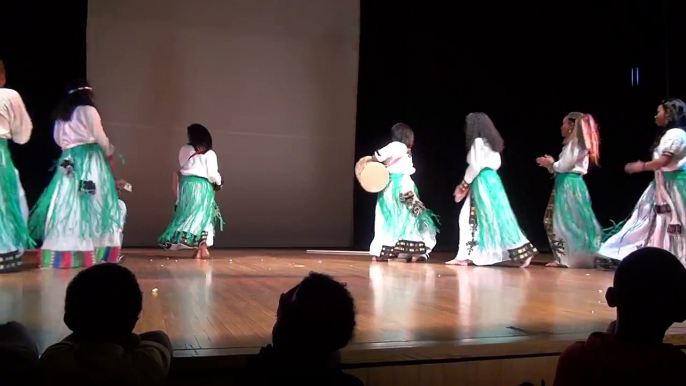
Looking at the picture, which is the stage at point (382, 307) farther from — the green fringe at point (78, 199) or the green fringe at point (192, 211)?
the green fringe at point (192, 211)

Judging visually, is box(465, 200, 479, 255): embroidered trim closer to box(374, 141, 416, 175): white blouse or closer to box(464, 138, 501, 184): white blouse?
box(464, 138, 501, 184): white blouse

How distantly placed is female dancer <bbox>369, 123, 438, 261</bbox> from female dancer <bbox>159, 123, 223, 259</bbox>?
1.48 meters

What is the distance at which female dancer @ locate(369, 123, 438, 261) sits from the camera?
5.73m

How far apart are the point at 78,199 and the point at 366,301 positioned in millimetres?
2238

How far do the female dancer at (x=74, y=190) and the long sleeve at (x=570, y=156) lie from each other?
358 cm

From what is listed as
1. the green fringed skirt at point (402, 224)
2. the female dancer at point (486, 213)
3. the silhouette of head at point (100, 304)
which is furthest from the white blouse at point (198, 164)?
the silhouette of head at point (100, 304)

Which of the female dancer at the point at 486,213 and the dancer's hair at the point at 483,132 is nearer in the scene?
the female dancer at the point at 486,213

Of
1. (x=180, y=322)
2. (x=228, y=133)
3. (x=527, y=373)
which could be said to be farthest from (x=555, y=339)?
(x=228, y=133)

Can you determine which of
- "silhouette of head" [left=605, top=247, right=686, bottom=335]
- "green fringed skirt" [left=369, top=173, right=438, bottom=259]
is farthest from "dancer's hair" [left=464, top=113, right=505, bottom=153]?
"silhouette of head" [left=605, top=247, right=686, bottom=335]

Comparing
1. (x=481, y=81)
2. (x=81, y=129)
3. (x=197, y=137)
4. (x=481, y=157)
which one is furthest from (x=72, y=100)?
(x=481, y=81)

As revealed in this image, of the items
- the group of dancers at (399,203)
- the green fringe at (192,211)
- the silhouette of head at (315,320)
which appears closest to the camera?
the silhouette of head at (315,320)

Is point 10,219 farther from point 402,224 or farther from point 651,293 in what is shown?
point 651,293

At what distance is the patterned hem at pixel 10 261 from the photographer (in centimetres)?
375

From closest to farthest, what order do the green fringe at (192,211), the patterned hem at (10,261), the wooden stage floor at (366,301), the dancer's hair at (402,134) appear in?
the wooden stage floor at (366,301) < the patterned hem at (10,261) < the green fringe at (192,211) < the dancer's hair at (402,134)
